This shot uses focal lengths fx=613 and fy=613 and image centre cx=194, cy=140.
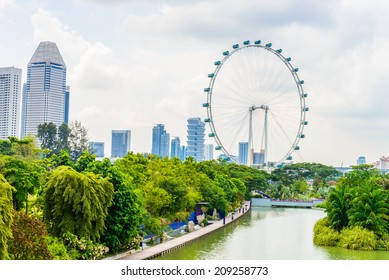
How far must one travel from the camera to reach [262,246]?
2250 centimetres

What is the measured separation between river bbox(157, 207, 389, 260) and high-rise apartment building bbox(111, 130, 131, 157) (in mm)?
87947

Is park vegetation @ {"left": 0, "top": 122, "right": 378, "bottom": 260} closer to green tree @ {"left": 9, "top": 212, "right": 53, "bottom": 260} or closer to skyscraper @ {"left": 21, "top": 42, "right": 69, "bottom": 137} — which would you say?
green tree @ {"left": 9, "top": 212, "right": 53, "bottom": 260}

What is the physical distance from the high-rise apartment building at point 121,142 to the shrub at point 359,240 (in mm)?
98118

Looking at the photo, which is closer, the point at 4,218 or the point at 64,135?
the point at 4,218

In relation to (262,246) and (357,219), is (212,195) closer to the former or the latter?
(262,246)

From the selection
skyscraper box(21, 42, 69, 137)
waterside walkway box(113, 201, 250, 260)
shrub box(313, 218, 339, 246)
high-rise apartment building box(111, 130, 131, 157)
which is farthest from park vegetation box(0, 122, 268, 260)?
high-rise apartment building box(111, 130, 131, 157)

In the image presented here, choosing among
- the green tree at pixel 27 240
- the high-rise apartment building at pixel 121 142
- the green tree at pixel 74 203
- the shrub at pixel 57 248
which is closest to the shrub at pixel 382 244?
the green tree at pixel 74 203

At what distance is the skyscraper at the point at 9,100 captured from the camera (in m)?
67.1

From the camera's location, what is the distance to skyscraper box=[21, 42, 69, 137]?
82.5 metres

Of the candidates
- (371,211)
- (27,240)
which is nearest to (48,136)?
(371,211)

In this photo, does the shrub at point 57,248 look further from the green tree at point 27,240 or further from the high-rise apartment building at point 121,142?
the high-rise apartment building at point 121,142

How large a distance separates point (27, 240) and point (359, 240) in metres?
13.0

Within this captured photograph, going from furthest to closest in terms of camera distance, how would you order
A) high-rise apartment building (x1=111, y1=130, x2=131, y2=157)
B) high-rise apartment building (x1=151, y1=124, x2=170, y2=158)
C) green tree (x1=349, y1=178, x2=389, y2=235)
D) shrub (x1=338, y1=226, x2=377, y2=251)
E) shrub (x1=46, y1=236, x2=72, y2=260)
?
high-rise apartment building (x1=151, y1=124, x2=170, y2=158), high-rise apartment building (x1=111, y1=130, x2=131, y2=157), green tree (x1=349, y1=178, x2=389, y2=235), shrub (x1=338, y1=226, x2=377, y2=251), shrub (x1=46, y1=236, x2=72, y2=260)
